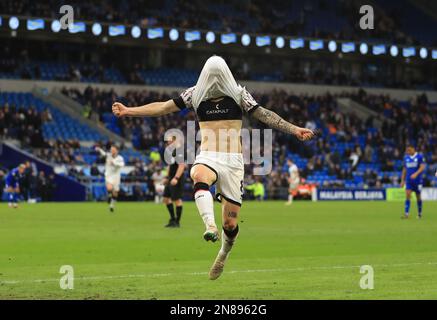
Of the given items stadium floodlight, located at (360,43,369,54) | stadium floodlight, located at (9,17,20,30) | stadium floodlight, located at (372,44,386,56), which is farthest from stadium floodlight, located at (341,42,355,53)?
stadium floodlight, located at (9,17,20,30)

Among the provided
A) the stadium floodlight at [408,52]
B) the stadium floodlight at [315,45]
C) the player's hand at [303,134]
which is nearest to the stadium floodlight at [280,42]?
the stadium floodlight at [315,45]

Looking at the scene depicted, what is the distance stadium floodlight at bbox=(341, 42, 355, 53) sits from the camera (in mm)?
63525

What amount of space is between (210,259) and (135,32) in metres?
40.3

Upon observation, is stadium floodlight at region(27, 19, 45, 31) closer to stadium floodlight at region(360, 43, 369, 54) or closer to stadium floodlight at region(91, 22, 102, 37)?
stadium floodlight at region(91, 22, 102, 37)

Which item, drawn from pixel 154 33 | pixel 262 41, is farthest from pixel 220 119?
pixel 262 41

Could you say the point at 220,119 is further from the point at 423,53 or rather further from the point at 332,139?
the point at 423,53

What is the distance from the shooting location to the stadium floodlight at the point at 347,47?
2501 inches

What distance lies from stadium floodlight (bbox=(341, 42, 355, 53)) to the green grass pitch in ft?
111

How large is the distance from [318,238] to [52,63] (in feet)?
136

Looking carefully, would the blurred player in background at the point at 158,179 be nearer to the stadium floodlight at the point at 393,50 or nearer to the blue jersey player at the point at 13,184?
the blue jersey player at the point at 13,184

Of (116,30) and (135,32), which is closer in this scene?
(116,30)

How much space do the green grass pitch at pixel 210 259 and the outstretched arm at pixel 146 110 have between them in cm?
227

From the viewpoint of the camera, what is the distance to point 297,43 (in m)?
61.8

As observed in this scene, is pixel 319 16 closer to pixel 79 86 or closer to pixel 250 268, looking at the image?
pixel 79 86
